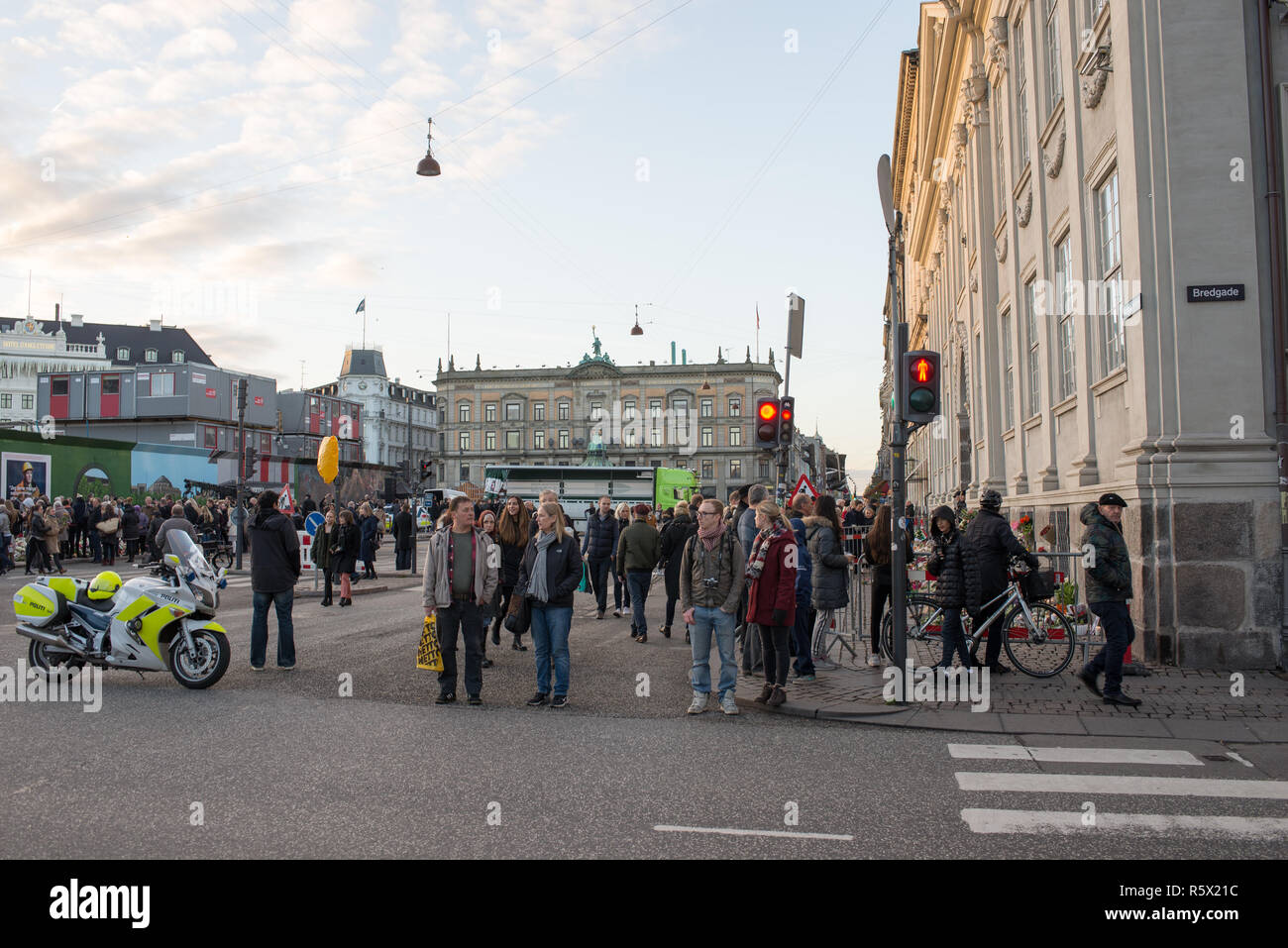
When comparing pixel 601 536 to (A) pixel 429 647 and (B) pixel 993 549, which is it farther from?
(B) pixel 993 549

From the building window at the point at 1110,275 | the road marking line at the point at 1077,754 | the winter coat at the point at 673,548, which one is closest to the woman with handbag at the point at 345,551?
the winter coat at the point at 673,548

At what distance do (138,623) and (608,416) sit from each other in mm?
106448

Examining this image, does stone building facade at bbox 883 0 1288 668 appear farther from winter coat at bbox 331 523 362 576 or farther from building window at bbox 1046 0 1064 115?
winter coat at bbox 331 523 362 576

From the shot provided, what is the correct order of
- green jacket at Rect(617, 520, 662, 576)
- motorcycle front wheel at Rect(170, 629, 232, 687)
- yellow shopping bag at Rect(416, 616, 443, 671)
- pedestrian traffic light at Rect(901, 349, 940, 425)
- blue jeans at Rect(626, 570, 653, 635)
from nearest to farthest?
pedestrian traffic light at Rect(901, 349, 940, 425)
motorcycle front wheel at Rect(170, 629, 232, 687)
yellow shopping bag at Rect(416, 616, 443, 671)
blue jeans at Rect(626, 570, 653, 635)
green jacket at Rect(617, 520, 662, 576)

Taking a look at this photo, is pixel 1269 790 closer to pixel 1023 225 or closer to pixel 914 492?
pixel 1023 225

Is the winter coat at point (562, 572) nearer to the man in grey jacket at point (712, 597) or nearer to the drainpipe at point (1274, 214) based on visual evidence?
the man in grey jacket at point (712, 597)

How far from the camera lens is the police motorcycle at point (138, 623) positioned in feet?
30.7

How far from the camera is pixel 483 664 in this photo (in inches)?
436

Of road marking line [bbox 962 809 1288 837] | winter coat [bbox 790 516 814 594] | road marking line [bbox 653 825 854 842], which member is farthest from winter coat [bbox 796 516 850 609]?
road marking line [bbox 653 825 854 842]

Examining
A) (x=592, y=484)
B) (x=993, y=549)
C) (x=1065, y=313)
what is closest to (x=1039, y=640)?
(x=993, y=549)

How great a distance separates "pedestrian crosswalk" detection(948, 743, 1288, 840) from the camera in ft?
17.0

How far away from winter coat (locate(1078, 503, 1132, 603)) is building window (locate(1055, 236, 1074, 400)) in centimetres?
738

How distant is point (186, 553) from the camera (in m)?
9.68
